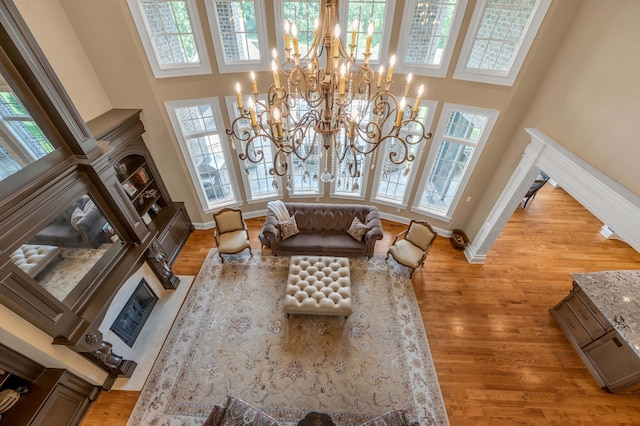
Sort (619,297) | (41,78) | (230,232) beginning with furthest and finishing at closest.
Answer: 1. (230,232)
2. (619,297)
3. (41,78)

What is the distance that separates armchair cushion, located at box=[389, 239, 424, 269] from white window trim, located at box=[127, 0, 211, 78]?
15.4ft

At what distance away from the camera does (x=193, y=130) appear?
5059 millimetres

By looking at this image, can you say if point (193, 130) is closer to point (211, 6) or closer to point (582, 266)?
point (211, 6)

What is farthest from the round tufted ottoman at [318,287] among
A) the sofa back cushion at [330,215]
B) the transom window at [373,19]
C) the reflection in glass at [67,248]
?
the transom window at [373,19]

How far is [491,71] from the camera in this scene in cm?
401

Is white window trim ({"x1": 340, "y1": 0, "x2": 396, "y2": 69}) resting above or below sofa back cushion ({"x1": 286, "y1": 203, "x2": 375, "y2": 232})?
above

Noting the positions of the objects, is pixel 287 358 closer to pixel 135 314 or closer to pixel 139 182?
pixel 135 314

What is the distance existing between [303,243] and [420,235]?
2347mm

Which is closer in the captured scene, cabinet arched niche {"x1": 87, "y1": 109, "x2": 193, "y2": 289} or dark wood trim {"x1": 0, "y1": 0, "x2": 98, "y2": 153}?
dark wood trim {"x1": 0, "y1": 0, "x2": 98, "y2": 153}

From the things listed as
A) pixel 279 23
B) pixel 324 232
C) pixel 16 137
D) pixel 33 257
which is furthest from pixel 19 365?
pixel 279 23

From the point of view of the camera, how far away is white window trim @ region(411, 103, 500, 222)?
4.35 m

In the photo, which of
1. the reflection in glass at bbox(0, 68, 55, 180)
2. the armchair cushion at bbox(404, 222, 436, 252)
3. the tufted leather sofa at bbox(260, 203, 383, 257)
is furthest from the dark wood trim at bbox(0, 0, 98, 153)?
the armchair cushion at bbox(404, 222, 436, 252)

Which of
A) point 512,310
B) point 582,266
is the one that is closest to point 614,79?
point 512,310

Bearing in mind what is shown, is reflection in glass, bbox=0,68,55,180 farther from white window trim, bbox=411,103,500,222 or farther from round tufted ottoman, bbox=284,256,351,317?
white window trim, bbox=411,103,500,222
